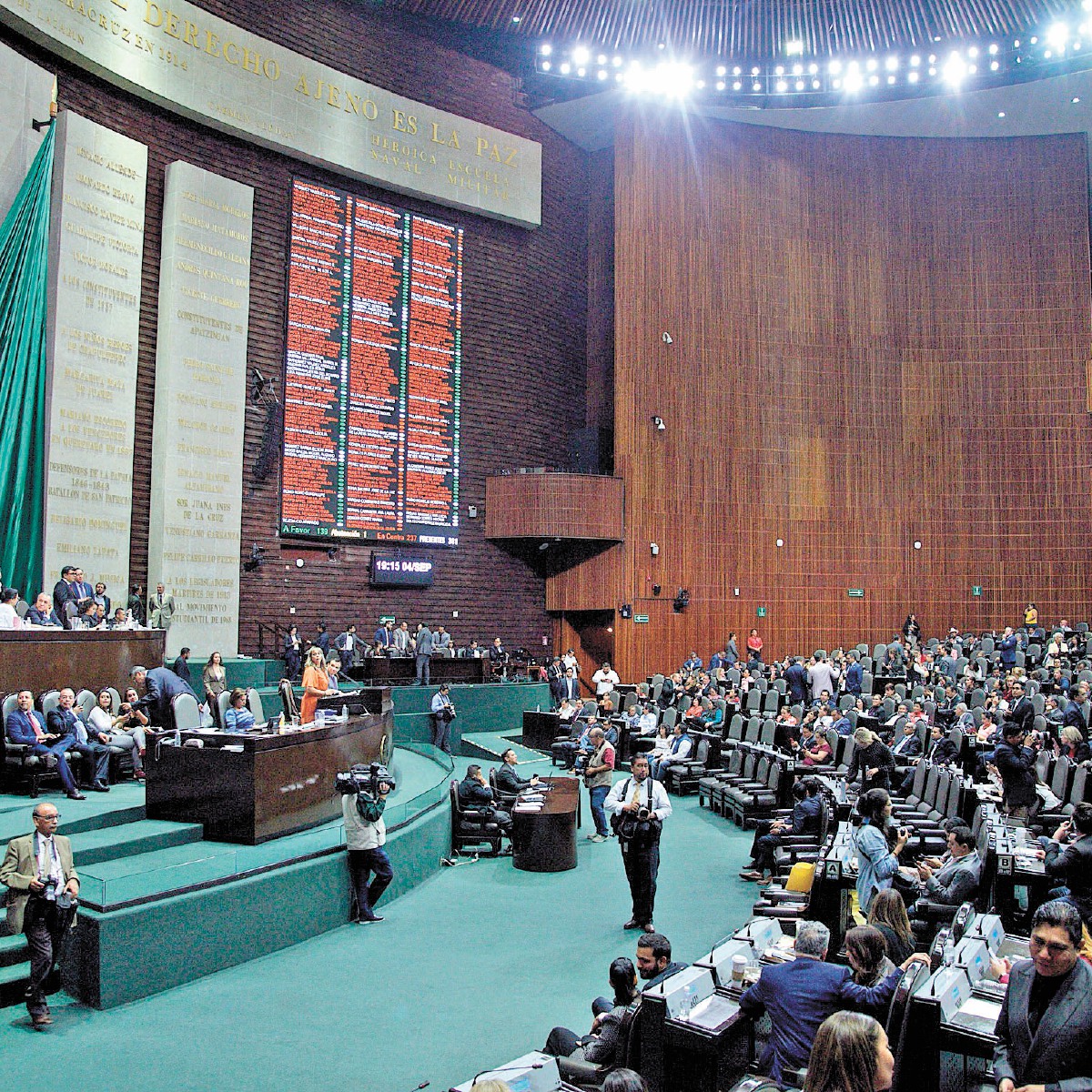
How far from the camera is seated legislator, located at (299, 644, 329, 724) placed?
9.70 meters

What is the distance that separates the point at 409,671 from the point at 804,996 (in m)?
14.2

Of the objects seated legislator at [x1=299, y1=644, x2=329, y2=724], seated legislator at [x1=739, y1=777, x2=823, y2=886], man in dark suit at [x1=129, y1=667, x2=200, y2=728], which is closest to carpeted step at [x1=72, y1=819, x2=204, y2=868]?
seated legislator at [x1=299, y1=644, x2=329, y2=724]

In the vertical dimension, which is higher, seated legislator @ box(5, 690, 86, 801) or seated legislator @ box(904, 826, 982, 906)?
seated legislator @ box(5, 690, 86, 801)

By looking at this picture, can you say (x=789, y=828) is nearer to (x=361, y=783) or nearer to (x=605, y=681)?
(x=361, y=783)

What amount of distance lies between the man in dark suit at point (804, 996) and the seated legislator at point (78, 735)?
689 cm

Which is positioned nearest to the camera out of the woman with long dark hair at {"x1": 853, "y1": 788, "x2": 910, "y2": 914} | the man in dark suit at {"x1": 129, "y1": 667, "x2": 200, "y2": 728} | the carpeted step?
the woman with long dark hair at {"x1": 853, "y1": 788, "x2": 910, "y2": 914}

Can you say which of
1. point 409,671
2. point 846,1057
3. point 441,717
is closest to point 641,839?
point 846,1057

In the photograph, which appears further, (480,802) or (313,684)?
(480,802)

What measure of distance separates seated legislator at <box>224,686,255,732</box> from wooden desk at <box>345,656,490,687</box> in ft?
23.3

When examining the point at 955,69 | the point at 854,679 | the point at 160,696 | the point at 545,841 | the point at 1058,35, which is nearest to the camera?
the point at 545,841

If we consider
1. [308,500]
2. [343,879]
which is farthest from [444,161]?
[343,879]

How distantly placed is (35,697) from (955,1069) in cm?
895

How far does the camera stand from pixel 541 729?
57.0 ft

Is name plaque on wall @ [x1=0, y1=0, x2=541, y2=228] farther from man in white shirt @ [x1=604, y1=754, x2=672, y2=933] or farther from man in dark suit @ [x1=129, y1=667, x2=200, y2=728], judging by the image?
man in white shirt @ [x1=604, y1=754, x2=672, y2=933]
